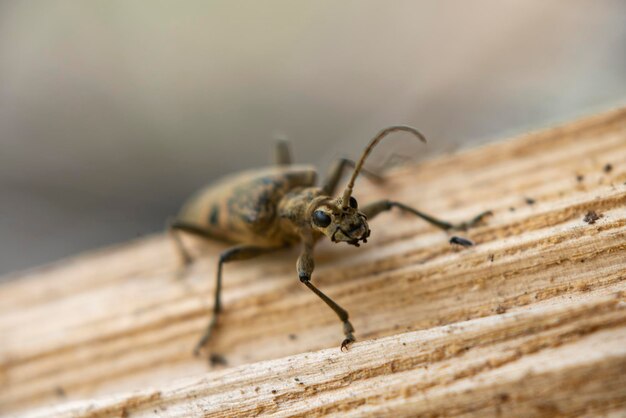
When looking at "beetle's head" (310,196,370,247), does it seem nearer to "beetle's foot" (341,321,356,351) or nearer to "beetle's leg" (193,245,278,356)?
"beetle's foot" (341,321,356,351)

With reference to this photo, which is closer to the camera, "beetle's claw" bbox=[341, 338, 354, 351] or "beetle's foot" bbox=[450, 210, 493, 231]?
"beetle's claw" bbox=[341, 338, 354, 351]

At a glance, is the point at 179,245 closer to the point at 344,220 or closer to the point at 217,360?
the point at 217,360

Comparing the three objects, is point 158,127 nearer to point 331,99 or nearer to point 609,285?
point 331,99

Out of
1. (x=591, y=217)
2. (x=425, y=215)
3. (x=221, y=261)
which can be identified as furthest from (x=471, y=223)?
(x=221, y=261)

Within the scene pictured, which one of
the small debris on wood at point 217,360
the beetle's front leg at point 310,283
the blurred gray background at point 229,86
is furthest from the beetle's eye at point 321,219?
the blurred gray background at point 229,86

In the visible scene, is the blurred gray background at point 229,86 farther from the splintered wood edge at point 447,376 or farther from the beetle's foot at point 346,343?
the splintered wood edge at point 447,376

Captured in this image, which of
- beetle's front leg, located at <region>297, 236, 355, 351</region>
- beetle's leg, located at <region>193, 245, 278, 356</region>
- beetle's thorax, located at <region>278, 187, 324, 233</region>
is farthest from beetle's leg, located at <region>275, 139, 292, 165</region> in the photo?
beetle's front leg, located at <region>297, 236, 355, 351</region>
